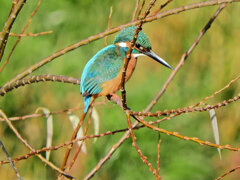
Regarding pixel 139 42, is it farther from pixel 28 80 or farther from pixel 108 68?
pixel 28 80

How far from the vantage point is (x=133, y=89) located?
143 inches

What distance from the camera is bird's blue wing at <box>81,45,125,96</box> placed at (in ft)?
6.21

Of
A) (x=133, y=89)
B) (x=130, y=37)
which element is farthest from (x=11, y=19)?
(x=133, y=89)

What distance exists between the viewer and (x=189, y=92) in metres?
3.71

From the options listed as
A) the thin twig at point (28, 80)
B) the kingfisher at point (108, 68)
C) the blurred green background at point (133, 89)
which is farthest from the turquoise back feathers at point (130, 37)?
the blurred green background at point (133, 89)

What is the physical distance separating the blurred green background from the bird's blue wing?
1309 mm

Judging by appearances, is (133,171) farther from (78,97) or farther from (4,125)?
(4,125)

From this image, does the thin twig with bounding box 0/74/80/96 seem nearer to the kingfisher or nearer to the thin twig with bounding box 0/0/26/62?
the thin twig with bounding box 0/0/26/62

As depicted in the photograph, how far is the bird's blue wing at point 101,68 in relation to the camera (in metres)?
1.89

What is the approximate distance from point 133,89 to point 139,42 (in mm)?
1670

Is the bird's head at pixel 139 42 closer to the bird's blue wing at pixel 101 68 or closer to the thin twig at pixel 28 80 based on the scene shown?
the bird's blue wing at pixel 101 68

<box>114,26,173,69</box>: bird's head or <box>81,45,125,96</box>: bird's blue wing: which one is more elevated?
<box>114,26,173,69</box>: bird's head

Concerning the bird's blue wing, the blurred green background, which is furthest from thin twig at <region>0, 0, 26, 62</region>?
the blurred green background

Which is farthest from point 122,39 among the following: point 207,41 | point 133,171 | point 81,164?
point 207,41
